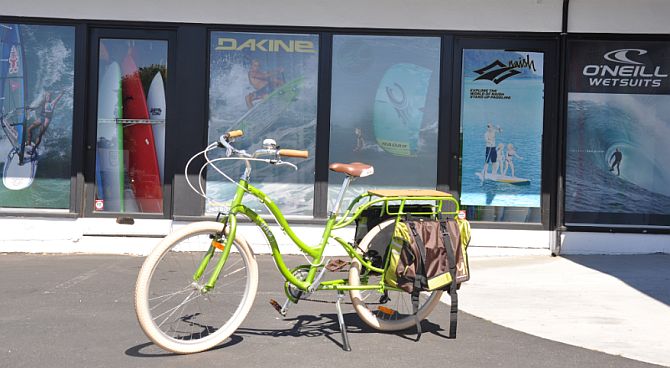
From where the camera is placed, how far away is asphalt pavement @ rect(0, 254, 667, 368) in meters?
4.78

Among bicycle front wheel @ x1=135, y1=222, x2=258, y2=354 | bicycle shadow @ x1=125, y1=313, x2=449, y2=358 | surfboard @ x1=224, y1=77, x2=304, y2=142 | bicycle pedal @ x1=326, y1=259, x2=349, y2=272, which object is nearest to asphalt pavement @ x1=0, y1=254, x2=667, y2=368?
bicycle shadow @ x1=125, y1=313, x2=449, y2=358

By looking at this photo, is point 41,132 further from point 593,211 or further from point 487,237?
point 593,211

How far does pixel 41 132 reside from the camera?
9594 mm

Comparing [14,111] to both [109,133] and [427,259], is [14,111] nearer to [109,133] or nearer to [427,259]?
[109,133]

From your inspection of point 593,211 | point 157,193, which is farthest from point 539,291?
point 157,193

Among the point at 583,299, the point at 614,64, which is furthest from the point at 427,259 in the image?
the point at 614,64

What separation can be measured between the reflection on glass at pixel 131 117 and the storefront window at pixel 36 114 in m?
0.42

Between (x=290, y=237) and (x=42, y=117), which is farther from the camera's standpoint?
(x=42, y=117)

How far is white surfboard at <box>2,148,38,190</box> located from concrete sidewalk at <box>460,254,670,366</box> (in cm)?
566

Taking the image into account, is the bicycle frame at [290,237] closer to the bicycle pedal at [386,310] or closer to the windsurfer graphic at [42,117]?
the bicycle pedal at [386,310]

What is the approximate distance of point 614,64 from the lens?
9688mm

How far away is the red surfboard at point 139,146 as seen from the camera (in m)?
9.62

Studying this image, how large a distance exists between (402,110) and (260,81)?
1861mm

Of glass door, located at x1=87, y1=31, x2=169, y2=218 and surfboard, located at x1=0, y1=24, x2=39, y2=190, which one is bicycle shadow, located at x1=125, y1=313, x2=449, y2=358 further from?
surfboard, located at x1=0, y1=24, x2=39, y2=190
